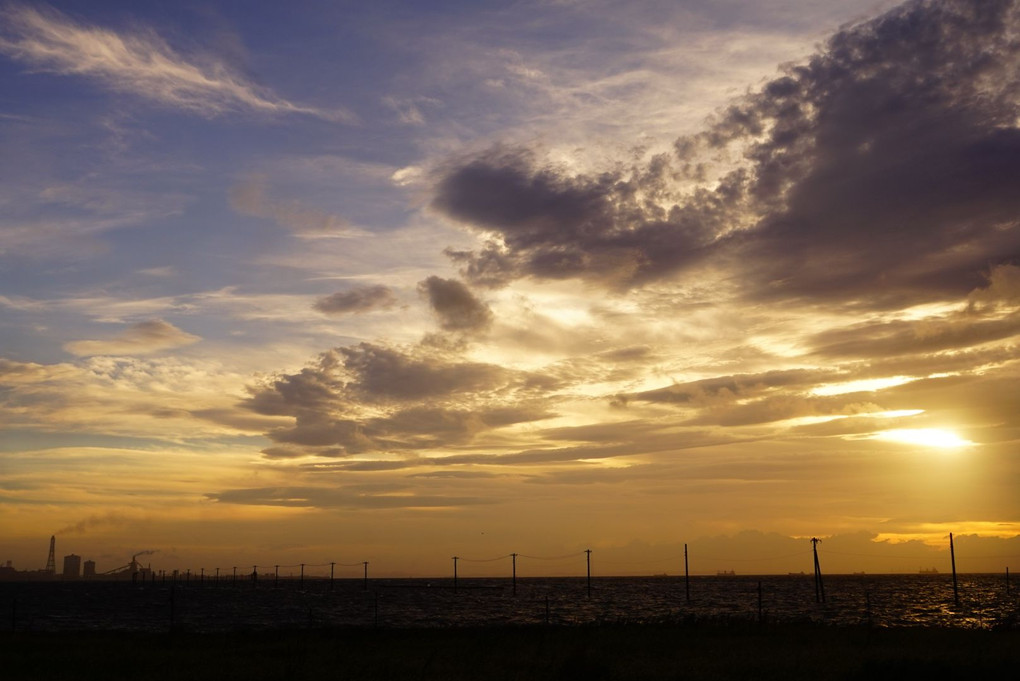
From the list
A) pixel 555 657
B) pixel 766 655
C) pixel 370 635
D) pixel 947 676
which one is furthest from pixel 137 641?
pixel 947 676

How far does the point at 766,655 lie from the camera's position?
37.5 metres

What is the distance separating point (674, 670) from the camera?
3269cm

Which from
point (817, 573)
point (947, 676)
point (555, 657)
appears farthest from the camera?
point (817, 573)

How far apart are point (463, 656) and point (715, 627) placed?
2157cm

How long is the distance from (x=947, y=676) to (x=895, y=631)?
22486 millimetres

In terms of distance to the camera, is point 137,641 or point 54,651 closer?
point 54,651

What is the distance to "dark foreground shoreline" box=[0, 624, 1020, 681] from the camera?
32094mm

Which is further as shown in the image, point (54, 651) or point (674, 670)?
point (54, 651)

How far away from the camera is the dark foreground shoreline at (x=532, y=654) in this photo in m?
32.1

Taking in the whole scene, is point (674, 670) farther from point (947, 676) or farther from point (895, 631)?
point (895, 631)

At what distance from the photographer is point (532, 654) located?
38.8 metres

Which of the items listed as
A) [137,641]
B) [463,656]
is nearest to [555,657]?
[463,656]

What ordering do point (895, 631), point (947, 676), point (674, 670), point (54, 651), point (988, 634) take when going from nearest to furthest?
point (947, 676) → point (674, 670) → point (54, 651) → point (988, 634) → point (895, 631)

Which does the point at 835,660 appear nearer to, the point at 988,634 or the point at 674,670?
the point at 674,670
